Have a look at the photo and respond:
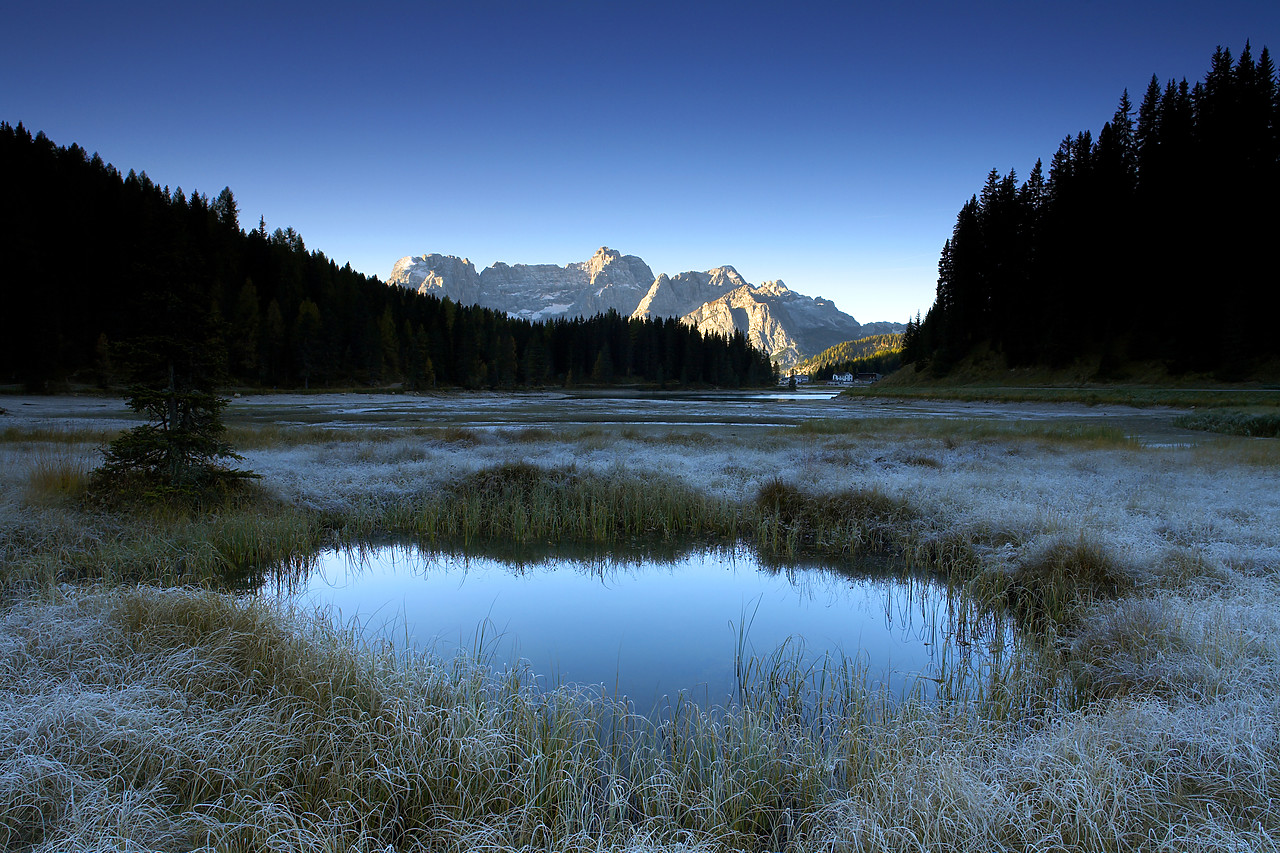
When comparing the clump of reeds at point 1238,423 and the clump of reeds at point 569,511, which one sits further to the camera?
the clump of reeds at point 1238,423

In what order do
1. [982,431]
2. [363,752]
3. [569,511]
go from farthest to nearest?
[982,431], [569,511], [363,752]

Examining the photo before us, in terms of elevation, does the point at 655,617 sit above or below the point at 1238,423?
below

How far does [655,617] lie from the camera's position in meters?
7.84

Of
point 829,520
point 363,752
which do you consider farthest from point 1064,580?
point 363,752

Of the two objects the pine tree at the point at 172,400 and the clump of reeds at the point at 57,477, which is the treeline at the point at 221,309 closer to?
the pine tree at the point at 172,400

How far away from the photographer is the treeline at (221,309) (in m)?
11.7

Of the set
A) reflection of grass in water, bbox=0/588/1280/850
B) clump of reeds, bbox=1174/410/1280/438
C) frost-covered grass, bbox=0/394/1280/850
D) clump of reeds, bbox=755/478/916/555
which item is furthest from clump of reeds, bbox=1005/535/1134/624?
clump of reeds, bbox=1174/410/1280/438

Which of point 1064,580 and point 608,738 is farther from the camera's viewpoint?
point 1064,580

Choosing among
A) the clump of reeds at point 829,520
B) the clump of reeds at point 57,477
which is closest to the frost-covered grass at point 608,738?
the clump of reeds at point 57,477

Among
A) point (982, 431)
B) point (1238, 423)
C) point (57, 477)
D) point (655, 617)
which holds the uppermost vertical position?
point (57, 477)

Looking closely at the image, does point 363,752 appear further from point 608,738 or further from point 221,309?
point 221,309

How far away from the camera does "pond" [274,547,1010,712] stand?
6160 millimetres

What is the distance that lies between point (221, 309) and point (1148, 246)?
89597 mm

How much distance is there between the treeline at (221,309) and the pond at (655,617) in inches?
265
